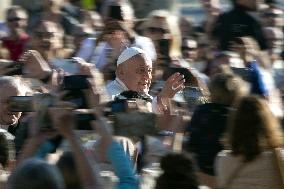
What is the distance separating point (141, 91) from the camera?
30.0 ft

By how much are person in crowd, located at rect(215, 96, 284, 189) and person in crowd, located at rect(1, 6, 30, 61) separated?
16.5 feet

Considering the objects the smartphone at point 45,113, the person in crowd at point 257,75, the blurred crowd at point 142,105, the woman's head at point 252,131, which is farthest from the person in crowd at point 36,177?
the person in crowd at point 257,75

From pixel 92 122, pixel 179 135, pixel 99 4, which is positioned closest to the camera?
pixel 92 122

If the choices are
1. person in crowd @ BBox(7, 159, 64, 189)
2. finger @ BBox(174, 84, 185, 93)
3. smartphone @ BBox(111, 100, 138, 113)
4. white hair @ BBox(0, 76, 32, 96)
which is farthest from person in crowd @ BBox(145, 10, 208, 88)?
person in crowd @ BBox(7, 159, 64, 189)

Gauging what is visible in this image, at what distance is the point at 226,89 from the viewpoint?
828 cm

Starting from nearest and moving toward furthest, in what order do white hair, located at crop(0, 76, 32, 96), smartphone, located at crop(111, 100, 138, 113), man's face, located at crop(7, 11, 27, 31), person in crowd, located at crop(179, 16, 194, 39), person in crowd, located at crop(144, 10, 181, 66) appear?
1. smartphone, located at crop(111, 100, 138, 113)
2. white hair, located at crop(0, 76, 32, 96)
3. person in crowd, located at crop(144, 10, 181, 66)
4. man's face, located at crop(7, 11, 27, 31)
5. person in crowd, located at crop(179, 16, 194, 39)

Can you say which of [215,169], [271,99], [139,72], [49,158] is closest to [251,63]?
[271,99]

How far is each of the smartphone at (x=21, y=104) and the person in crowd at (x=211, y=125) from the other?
105 centimetres

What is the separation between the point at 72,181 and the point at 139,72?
121 inches

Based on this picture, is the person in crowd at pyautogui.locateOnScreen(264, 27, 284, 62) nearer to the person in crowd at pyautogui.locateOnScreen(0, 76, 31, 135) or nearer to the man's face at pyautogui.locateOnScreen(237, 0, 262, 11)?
the man's face at pyautogui.locateOnScreen(237, 0, 262, 11)

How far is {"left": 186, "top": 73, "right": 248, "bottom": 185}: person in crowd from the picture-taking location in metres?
8.22

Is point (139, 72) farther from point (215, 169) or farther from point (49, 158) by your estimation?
point (49, 158)

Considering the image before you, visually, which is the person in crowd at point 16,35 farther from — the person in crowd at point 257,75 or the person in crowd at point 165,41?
the person in crowd at point 257,75

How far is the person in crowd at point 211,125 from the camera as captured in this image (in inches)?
324
